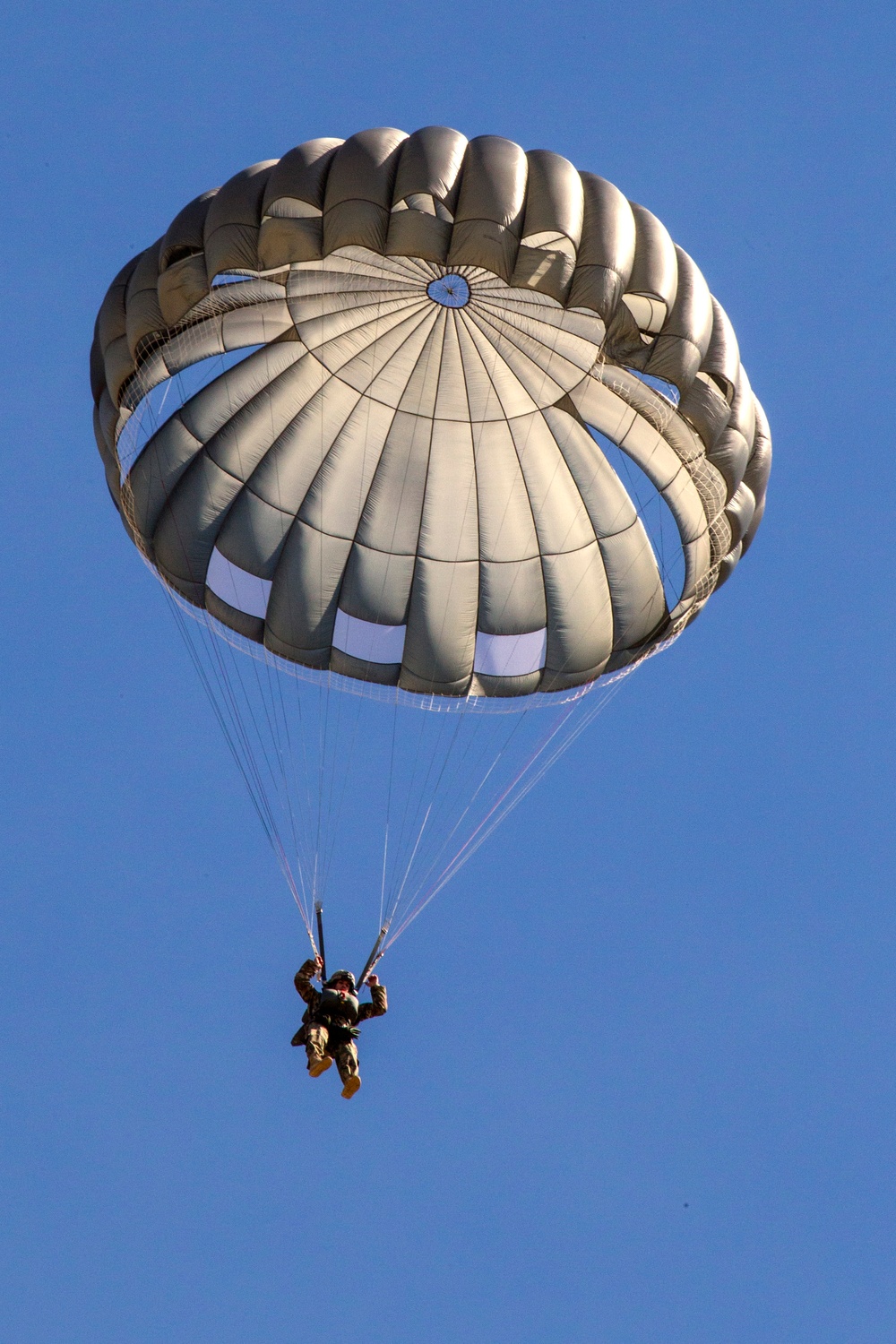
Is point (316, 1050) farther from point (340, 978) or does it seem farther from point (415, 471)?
point (415, 471)

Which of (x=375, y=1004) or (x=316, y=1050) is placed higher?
(x=375, y=1004)

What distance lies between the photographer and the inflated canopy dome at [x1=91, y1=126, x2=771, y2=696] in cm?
1773

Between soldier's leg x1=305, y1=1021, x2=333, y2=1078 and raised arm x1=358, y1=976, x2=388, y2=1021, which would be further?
raised arm x1=358, y1=976, x2=388, y2=1021

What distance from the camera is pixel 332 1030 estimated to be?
17.1 meters

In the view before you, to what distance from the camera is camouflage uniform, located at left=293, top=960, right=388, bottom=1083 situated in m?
16.9

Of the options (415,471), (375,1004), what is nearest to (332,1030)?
(375,1004)

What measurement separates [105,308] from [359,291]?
7.85ft

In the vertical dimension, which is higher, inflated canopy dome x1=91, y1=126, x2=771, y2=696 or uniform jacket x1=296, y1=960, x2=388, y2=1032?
inflated canopy dome x1=91, y1=126, x2=771, y2=696

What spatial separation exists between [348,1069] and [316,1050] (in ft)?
1.12

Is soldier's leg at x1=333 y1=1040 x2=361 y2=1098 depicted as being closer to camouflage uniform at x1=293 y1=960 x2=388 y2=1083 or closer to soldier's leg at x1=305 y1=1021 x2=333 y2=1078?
camouflage uniform at x1=293 y1=960 x2=388 y2=1083

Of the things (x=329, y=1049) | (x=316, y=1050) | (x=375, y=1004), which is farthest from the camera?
(x=375, y=1004)

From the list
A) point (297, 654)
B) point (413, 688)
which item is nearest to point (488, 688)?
point (413, 688)

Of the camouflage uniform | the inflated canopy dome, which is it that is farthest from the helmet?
the inflated canopy dome

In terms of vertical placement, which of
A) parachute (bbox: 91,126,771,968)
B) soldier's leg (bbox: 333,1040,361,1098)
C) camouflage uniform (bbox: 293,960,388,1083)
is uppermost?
parachute (bbox: 91,126,771,968)
